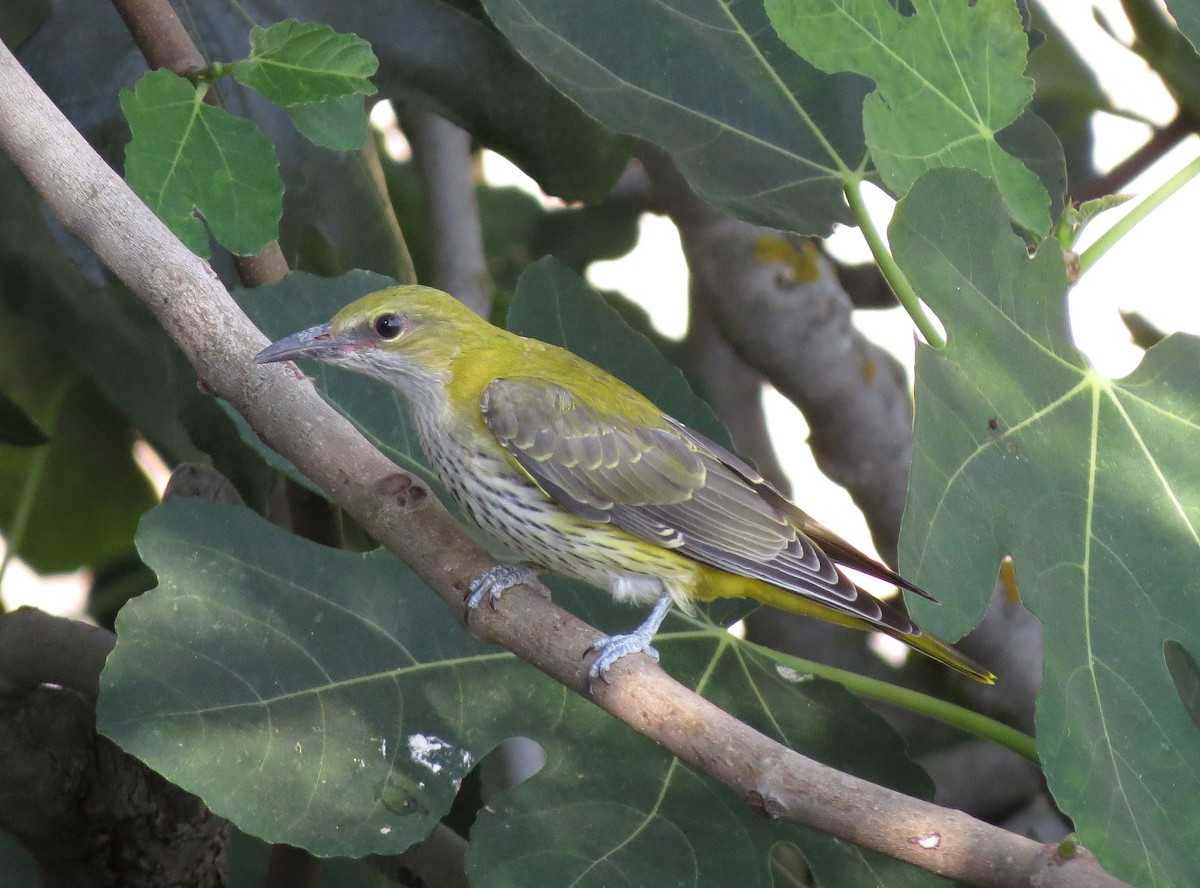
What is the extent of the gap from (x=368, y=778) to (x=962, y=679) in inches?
72.5

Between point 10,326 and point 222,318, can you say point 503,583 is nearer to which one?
point 222,318

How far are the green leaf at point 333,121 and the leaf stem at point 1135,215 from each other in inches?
45.9

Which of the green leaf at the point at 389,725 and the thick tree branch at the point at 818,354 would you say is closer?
the green leaf at the point at 389,725

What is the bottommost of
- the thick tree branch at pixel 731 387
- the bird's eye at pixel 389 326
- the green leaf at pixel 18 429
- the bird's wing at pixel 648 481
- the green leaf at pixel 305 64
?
the thick tree branch at pixel 731 387

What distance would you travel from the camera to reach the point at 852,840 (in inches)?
56.3

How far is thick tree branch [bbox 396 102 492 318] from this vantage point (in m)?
3.27

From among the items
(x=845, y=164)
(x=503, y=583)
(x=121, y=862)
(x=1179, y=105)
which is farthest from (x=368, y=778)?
(x=1179, y=105)

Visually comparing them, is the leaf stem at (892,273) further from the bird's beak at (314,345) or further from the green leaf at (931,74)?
the bird's beak at (314,345)

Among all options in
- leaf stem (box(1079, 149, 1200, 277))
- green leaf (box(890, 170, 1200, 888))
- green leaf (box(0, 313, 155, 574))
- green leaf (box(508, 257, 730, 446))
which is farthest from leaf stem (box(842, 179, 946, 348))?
green leaf (box(0, 313, 155, 574))

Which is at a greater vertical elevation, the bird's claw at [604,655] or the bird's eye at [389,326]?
the bird's eye at [389,326]

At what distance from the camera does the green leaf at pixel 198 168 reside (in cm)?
198

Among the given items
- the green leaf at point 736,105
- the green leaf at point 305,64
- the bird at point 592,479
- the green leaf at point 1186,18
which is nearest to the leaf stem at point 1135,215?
the green leaf at point 1186,18

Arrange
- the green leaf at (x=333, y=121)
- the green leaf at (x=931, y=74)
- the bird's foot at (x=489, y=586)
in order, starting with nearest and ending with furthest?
the bird's foot at (x=489, y=586) < the green leaf at (x=931, y=74) < the green leaf at (x=333, y=121)

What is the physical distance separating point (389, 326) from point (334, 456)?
2.14 feet
